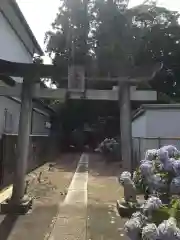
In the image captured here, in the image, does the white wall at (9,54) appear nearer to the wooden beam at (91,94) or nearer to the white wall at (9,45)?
the white wall at (9,45)

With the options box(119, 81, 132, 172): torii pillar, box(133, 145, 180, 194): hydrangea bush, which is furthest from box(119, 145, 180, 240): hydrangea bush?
box(119, 81, 132, 172): torii pillar

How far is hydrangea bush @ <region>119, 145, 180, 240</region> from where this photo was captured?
2803mm

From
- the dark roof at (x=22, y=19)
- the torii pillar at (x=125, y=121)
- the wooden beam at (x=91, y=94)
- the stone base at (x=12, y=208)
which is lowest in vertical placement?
the stone base at (x=12, y=208)

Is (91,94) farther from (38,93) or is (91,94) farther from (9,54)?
(9,54)

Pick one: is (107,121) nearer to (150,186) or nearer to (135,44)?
(135,44)

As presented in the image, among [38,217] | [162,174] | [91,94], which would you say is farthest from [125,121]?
[162,174]

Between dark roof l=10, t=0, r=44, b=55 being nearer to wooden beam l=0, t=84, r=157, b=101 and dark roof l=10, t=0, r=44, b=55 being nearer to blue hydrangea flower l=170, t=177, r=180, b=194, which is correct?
wooden beam l=0, t=84, r=157, b=101

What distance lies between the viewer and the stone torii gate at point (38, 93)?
7066 millimetres

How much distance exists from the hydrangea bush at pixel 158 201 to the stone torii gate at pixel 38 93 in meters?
3.04

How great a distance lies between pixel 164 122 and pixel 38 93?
23.8 ft

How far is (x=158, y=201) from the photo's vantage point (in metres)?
3.18

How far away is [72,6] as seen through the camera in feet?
101

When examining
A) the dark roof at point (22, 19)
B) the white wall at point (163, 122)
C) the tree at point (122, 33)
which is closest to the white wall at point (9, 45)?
the dark roof at point (22, 19)

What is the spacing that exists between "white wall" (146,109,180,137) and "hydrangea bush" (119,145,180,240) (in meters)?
9.61
